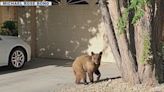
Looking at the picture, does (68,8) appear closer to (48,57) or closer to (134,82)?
(48,57)

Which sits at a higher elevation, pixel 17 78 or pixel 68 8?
pixel 68 8

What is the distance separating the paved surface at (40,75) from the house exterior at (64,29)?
0.73 m

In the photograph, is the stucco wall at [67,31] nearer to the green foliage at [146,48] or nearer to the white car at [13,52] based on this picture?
the white car at [13,52]

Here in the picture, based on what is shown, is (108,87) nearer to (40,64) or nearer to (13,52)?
(13,52)

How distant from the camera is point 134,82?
10.2 meters

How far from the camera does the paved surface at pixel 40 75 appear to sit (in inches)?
423

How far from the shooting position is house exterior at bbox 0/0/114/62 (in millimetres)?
15297

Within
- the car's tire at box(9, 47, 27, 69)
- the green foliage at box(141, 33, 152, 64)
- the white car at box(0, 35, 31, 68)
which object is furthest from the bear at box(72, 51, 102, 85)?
the car's tire at box(9, 47, 27, 69)

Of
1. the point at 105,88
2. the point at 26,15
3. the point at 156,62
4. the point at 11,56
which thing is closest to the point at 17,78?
the point at 11,56

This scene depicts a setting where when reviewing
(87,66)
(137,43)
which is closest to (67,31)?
(87,66)

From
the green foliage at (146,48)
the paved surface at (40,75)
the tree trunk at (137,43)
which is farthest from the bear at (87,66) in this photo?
the green foliage at (146,48)

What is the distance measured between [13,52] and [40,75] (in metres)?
1.47

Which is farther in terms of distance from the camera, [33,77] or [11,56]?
[11,56]

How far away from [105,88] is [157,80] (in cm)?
115
